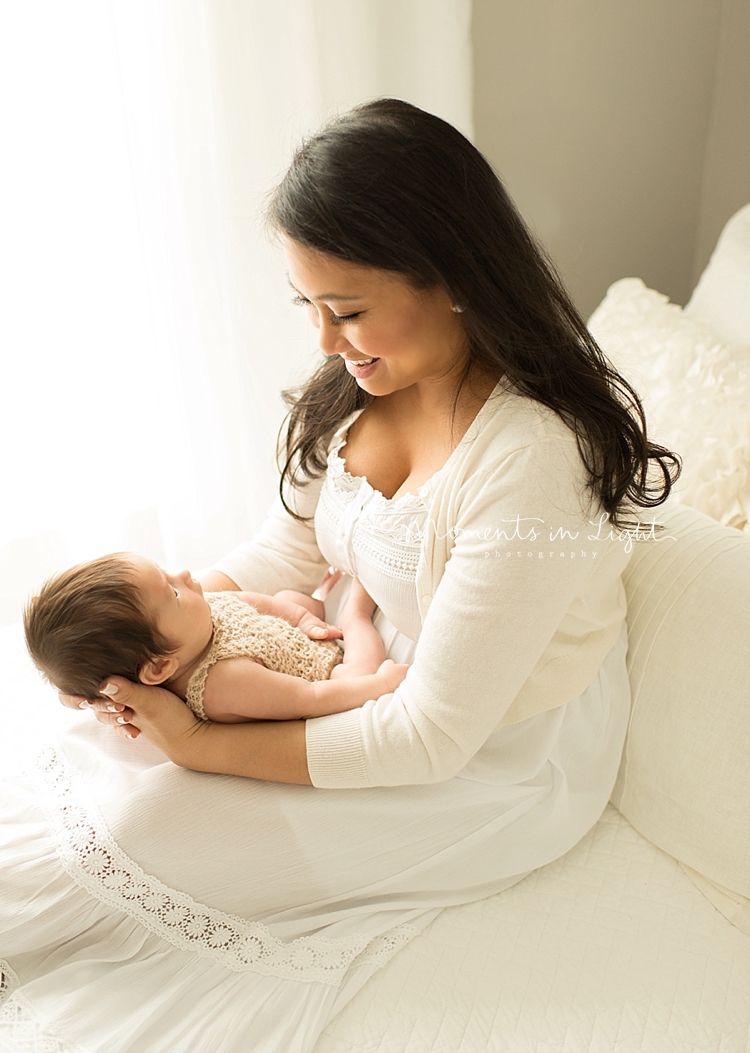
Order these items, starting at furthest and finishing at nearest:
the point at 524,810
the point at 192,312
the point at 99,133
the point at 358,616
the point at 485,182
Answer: the point at 192,312 → the point at 99,133 → the point at 358,616 → the point at 524,810 → the point at 485,182

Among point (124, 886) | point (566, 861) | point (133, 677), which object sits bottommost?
point (566, 861)

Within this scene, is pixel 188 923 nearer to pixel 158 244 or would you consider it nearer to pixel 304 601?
pixel 304 601

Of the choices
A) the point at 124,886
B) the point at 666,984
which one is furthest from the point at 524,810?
the point at 124,886

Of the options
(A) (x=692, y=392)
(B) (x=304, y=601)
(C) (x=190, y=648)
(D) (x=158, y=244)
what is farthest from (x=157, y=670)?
(D) (x=158, y=244)

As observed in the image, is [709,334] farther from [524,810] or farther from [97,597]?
[97,597]

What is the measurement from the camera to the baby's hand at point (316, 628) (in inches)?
52.1

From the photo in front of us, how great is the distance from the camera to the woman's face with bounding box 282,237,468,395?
0.99m

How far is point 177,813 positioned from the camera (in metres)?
1.09

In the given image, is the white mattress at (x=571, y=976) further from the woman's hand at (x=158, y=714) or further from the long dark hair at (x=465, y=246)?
the long dark hair at (x=465, y=246)

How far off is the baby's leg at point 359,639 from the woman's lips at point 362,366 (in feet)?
1.27

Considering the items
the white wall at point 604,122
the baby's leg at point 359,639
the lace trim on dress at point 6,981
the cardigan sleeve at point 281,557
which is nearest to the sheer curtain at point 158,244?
the white wall at point 604,122

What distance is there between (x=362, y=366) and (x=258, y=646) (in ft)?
1.33

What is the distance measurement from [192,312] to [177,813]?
120 cm

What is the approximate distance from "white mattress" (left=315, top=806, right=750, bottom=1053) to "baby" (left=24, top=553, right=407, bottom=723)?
332 mm
